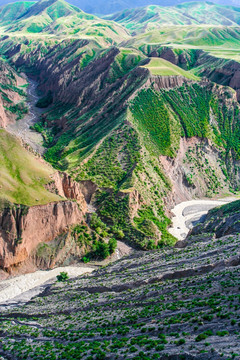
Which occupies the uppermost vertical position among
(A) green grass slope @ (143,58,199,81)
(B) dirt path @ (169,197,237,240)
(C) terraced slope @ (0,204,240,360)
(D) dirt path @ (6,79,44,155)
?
(A) green grass slope @ (143,58,199,81)

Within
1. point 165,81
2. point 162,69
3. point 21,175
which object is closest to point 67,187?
point 21,175

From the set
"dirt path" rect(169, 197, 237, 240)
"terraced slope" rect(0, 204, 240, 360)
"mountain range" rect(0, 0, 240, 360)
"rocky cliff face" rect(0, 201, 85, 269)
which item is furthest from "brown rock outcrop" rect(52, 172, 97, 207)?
"dirt path" rect(169, 197, 237, 240)

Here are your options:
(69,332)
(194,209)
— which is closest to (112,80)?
(194,209)

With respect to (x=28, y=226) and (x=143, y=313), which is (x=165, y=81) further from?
(x=143, y=313)

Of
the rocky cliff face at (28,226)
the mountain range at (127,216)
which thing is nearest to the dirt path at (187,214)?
the mountain range at (127,216)

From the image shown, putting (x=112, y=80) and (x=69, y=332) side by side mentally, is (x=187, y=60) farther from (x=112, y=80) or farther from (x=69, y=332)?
(x=69, y=332)

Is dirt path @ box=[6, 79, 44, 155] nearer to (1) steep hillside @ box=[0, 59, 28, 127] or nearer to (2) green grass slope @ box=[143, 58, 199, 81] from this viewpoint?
(1) steep hillside @ box=[0, 59, 28, 127]
